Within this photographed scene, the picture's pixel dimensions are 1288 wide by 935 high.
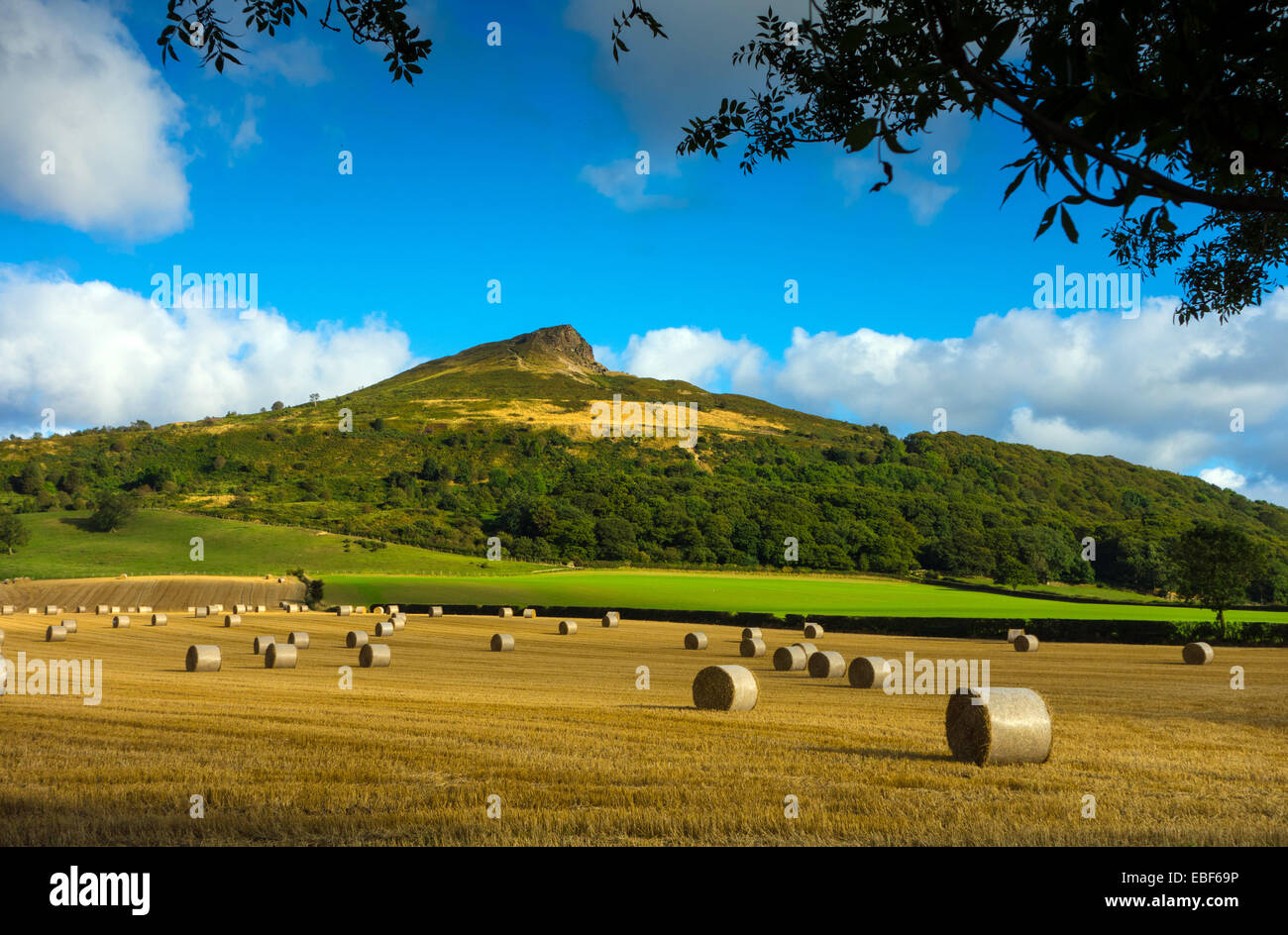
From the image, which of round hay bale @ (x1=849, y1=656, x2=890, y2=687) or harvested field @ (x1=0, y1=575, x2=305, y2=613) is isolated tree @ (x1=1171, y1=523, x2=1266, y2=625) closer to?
round hay bale @ (x1=849, y1=656, x2=890, y2=687)

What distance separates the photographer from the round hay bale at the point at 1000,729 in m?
14.2

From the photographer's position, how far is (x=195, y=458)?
171625 millimetres

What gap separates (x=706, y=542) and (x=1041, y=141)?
124214 millimetres

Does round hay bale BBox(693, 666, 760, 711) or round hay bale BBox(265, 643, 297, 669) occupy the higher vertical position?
round hay bale BBox(693, 666, 760, 711)

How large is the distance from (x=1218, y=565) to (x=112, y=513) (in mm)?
118825

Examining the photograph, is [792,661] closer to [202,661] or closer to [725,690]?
[725,690]

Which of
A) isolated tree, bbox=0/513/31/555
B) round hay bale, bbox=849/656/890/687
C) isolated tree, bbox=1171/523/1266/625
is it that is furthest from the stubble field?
isolated tree, bbox=0/513/31/555

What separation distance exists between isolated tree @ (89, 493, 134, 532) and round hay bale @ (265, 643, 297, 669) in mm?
98025

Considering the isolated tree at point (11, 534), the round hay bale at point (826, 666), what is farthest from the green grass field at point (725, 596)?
the isolated tree at point (11, 534)

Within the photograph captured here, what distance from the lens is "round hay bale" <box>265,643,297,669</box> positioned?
108ft

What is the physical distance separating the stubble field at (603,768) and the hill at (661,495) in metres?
80.5

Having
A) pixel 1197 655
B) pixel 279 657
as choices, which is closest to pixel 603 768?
pixel 279 657

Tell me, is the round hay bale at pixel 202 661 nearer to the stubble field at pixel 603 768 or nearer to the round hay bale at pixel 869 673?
the stubble field at pixel 603 768
